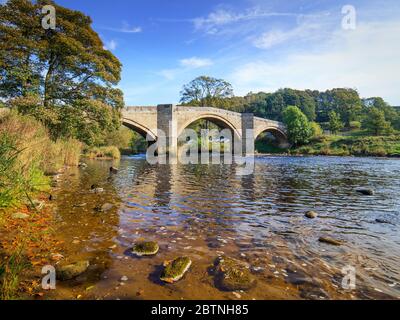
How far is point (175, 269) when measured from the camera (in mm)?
3830

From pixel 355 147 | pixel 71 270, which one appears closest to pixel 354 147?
pixel 355 147

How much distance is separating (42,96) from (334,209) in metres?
18.3

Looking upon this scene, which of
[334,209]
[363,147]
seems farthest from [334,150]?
[334,209]

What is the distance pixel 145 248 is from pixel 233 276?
170cm

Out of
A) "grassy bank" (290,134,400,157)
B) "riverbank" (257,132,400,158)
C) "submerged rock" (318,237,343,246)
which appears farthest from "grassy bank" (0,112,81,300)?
"grassy bank" (290,134,400,157)

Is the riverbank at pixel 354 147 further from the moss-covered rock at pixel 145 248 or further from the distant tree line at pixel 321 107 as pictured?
the moss-covered rock at pixel 145 248

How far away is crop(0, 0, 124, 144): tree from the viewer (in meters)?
15.2

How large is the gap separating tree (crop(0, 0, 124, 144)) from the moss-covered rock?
1372cm

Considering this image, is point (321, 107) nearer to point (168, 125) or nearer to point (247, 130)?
point (247, 130)

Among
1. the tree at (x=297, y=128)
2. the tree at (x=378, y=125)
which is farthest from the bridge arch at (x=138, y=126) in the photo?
the tree at (x=378, y=125)

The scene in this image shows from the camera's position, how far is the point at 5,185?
17.6ft

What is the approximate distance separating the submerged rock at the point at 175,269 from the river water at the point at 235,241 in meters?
0.10

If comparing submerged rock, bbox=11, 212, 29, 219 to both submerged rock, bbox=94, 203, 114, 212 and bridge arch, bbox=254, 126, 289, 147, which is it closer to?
submerged rock, bbox=94, 203, 114, 212

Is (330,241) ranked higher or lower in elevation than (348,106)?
lower
